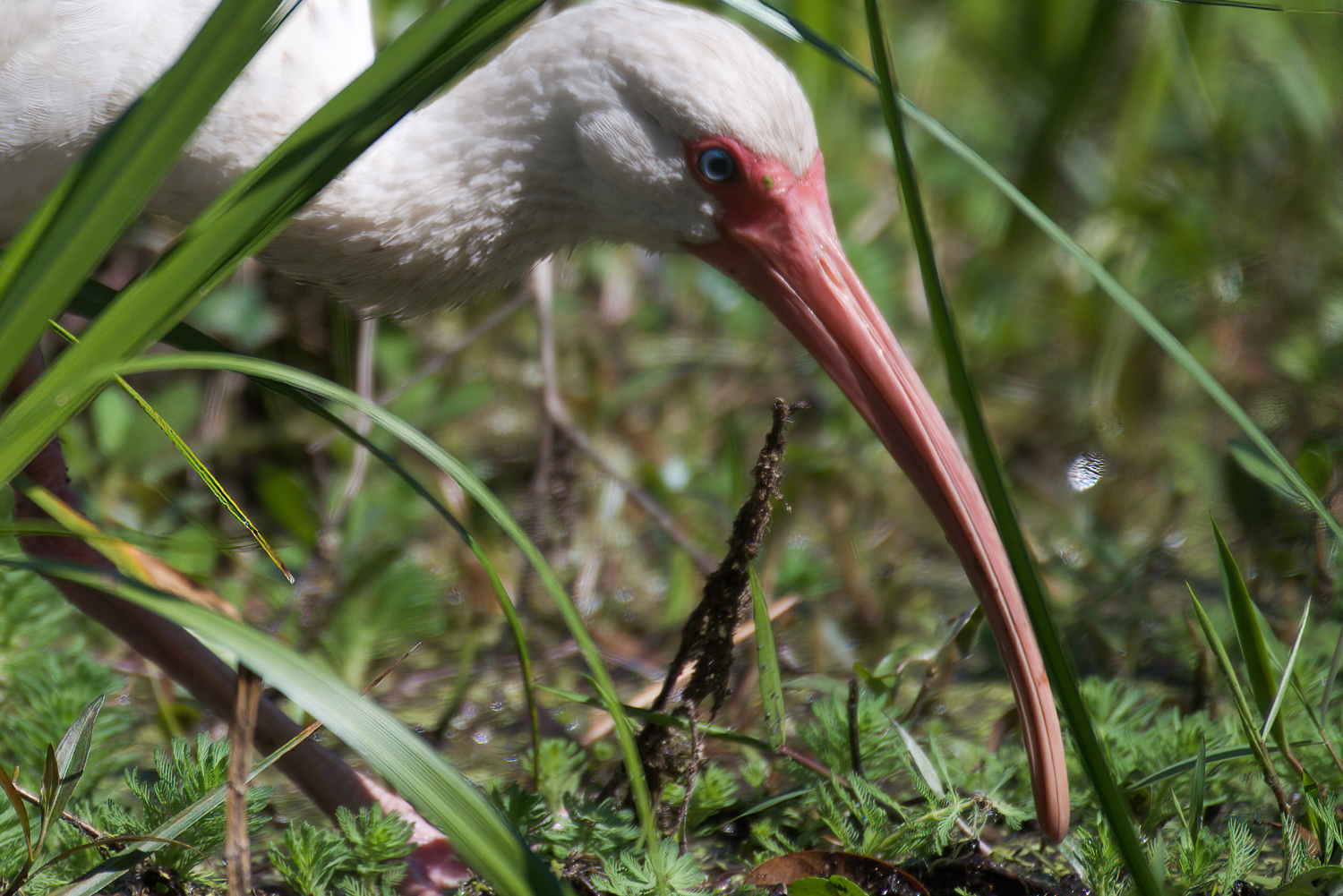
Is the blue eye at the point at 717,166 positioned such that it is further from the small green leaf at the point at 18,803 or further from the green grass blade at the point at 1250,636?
the small green leaf at the point at 18,803

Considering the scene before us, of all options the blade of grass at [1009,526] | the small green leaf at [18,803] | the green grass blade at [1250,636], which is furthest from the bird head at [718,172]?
the small green leaf at [18,803]

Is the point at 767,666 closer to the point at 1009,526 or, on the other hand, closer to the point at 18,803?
the point at 1009,526

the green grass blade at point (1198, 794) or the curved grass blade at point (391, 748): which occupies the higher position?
the green grass blade at point (1198, 794)

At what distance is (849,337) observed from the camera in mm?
1639

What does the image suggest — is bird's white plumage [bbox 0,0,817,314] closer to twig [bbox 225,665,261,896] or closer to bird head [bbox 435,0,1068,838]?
bird head [bbox 435,0,1068,838]

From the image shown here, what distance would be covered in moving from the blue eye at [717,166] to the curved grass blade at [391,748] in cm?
103

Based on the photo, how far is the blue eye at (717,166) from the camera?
1.64 meters

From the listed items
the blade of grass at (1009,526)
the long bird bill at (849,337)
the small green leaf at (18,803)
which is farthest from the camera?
the long bird bill at (849,337)

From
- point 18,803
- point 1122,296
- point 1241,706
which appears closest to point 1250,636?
point 1241,706

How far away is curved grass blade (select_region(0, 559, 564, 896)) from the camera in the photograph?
834mm

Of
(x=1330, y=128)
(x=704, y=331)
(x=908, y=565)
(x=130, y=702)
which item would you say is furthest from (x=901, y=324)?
(x=130, y=702)

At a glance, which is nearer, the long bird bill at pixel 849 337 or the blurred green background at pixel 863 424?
the long bird bill at pixel 849 337

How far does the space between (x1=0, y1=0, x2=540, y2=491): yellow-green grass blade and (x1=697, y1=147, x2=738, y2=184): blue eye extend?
71 centimetres

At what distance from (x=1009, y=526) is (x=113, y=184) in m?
0.78
